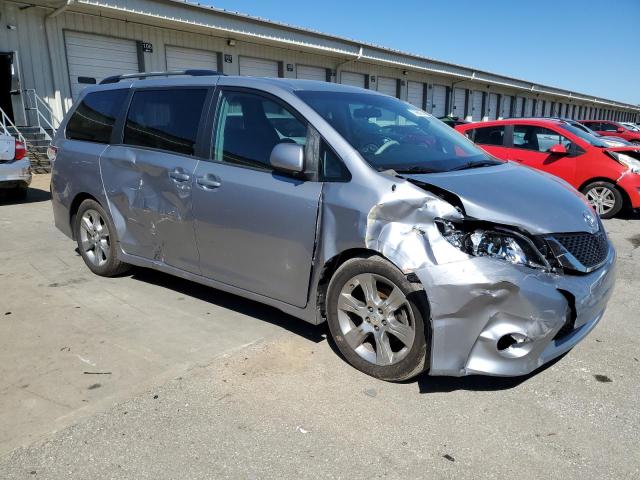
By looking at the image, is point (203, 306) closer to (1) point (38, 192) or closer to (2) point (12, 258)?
(2) point (12, 258)

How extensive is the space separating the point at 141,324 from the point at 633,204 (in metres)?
7.73

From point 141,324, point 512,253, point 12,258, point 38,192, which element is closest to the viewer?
point 512,253

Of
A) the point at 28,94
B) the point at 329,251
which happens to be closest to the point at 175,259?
the point at 329,251

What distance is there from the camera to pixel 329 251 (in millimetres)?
3115

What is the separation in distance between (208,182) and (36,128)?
41.7 ft

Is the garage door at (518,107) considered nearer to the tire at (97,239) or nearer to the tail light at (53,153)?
the tail light at (53,153)

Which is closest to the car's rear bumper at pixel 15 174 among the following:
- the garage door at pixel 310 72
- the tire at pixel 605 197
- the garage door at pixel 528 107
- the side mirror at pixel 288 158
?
the side mirror at pixel 288 158

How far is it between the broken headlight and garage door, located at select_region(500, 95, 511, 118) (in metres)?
41.9

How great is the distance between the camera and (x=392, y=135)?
3.65m

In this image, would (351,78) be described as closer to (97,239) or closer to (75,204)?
(75,204)

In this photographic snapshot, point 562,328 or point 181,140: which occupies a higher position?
point 181,140

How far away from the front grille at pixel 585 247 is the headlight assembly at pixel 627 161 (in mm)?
5974

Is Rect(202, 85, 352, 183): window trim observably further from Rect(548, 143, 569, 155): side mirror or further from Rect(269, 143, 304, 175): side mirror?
Rect(548, 143, 569, 155): side mirror

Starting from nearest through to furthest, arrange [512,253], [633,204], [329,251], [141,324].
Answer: [512,253], [329,251], [141,324], [633,204]
